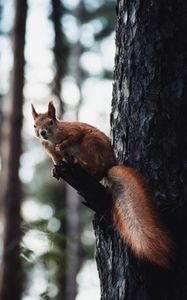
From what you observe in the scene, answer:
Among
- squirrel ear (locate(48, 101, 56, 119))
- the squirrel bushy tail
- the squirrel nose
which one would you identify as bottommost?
the squirrel bushy tail

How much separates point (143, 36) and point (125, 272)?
1224mm

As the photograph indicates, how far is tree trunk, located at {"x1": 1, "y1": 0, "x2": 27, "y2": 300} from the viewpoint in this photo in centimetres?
571

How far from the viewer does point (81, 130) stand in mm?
3729

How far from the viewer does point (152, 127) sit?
286 cm

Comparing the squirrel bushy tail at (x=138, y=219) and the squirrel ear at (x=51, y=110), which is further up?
the squirrel ear at (x=51, y=110)

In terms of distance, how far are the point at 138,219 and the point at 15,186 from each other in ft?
11.9

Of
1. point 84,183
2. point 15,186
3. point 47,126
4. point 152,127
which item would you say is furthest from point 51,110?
point 15,186

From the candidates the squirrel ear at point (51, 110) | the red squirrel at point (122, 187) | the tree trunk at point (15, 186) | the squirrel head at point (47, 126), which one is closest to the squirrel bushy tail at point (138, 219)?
the red squirrel at point (122, 187)

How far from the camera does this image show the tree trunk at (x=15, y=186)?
18.7ft

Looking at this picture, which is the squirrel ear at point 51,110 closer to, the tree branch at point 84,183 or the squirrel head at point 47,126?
the squirrel head at point 47,126

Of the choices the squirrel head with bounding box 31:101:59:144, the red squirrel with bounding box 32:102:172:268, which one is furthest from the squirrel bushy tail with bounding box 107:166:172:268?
the squirrel head with bounding box 31:101:59:144

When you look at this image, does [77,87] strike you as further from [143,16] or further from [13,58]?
[143,16]

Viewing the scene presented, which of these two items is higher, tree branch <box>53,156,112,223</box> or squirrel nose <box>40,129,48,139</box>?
squirrel nose <box>40,129,48,139</box>

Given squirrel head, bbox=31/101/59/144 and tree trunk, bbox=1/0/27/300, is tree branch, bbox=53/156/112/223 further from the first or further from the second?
tree trunk, bbox=1/0/27/300
